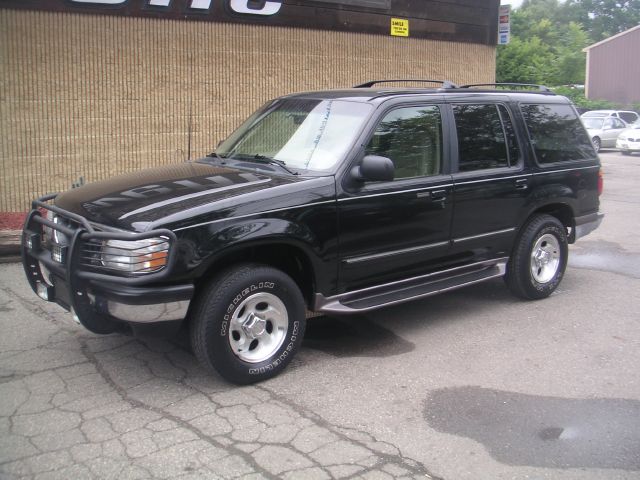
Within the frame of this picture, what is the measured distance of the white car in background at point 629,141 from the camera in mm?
24594

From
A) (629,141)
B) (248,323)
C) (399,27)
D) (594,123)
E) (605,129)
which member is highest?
(399,27)

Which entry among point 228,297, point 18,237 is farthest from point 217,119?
point 228,297

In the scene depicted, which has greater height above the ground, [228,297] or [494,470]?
[228,297]

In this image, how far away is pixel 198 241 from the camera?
4.19 metres

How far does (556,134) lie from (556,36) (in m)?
55.6

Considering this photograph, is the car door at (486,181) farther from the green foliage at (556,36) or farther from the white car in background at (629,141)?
the white car in background at (629,141)

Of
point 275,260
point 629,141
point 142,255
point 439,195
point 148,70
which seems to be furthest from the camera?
point 629,141

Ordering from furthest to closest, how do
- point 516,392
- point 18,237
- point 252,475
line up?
point 18,237
point 516,392
point 252,475

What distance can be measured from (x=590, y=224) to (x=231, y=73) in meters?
6.42

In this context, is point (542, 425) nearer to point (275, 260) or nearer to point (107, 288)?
point (275, 260)

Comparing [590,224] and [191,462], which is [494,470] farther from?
[590,224]

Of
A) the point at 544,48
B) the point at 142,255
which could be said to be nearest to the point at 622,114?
the point at 544,48

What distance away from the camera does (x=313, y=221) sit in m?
4.71

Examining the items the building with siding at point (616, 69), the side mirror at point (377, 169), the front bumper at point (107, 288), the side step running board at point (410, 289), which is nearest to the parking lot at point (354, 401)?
the side step running board at point (410, 289)
